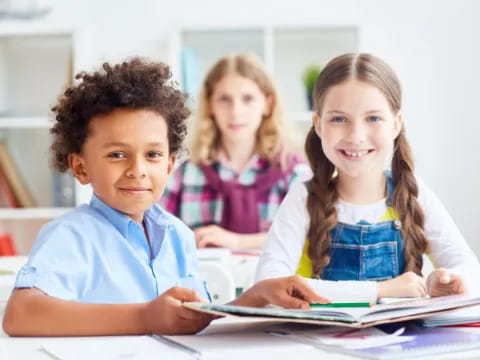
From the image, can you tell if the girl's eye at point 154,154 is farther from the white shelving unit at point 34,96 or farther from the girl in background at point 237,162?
the white shelving unit at point 34,96

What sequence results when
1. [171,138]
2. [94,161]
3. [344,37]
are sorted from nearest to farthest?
[94,161] → [171,138] → [344,37]

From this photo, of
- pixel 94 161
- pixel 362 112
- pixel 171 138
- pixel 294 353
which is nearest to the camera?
pixel 294 353

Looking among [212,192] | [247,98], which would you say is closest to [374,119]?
[212,192]

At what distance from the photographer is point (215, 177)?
3.50m

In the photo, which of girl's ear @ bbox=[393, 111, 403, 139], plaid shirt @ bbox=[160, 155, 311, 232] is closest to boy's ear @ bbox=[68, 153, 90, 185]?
girl's ear @ bbox=[393, 111, 403, 139]

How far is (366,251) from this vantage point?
1.92 m

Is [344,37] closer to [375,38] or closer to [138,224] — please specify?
[375,38]

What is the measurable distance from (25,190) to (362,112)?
3.05 meters

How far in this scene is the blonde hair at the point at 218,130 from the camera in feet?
11.8

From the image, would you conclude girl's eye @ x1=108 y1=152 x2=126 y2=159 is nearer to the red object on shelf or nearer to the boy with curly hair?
the boy with curly hair

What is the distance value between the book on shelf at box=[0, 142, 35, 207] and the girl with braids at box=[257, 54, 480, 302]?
2816 millimetres

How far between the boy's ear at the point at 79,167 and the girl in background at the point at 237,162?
5.95 ft

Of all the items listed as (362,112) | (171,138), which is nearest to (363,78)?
(362,112)

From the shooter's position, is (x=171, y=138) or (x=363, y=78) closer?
(x=171, y=138)
